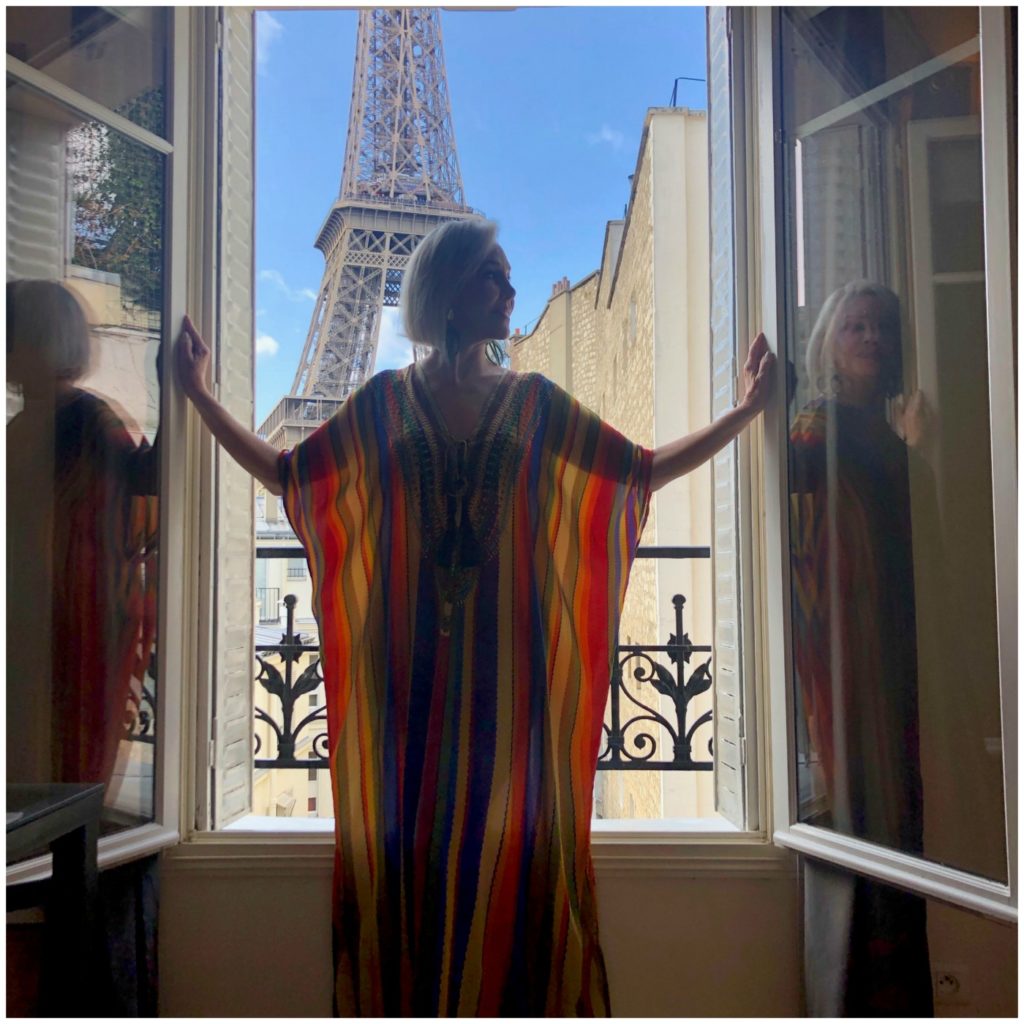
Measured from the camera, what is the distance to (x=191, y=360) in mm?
1482

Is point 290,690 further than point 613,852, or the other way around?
point 290,690

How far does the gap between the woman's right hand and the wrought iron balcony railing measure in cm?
42

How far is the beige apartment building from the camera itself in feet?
5.61

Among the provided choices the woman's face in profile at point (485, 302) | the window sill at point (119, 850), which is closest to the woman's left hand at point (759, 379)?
the woman's face in profile at point (485, 302)

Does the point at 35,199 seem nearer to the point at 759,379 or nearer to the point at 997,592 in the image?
the point at 759,379

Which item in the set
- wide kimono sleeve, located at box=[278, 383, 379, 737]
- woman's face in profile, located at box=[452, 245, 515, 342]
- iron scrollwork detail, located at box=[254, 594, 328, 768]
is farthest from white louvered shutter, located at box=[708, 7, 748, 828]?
iron scrollwork detail, located at box=[254, 594, 328, 768]

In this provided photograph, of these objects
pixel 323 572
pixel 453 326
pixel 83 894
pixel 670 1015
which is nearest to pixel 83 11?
pixel 453 326

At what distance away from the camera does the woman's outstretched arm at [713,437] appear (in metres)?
1.42

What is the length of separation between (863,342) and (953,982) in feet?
4.01

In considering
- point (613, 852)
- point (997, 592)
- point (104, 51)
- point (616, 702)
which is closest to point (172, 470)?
point (104, 51)

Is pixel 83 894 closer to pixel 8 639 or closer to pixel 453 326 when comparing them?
pixel 8 639

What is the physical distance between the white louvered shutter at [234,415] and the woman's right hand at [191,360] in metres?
0.08

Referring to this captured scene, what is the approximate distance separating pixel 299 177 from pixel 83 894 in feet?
4.98

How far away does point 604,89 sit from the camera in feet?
5.49
